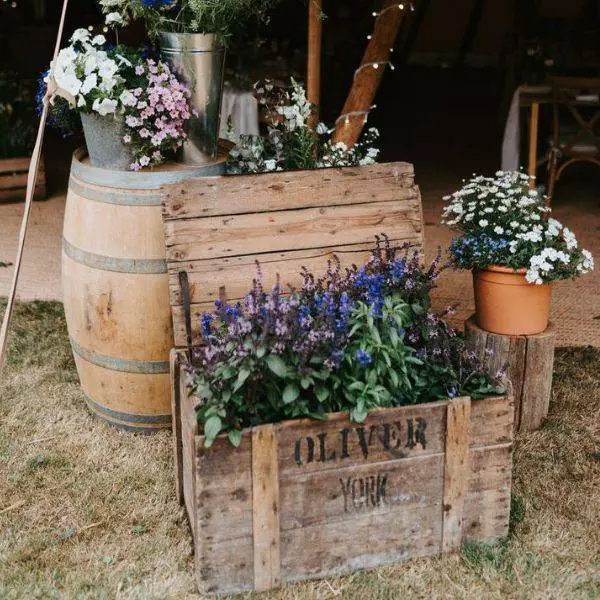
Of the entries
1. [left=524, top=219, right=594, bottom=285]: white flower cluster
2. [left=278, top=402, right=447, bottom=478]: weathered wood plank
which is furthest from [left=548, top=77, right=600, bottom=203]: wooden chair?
[left=278, top=402, right=447, bottom=478]: weathered wood plank

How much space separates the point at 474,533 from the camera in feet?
8.87

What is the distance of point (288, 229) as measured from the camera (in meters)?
3.08

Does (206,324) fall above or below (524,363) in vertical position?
above

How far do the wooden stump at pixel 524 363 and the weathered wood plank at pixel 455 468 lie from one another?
75 cm

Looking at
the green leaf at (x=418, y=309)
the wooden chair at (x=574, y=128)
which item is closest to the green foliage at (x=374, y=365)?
the green leaf at (x=418, y=309)

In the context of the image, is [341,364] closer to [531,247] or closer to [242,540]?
[242,540]

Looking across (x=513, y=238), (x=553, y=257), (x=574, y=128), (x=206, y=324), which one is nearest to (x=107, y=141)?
(x=206, y=324)

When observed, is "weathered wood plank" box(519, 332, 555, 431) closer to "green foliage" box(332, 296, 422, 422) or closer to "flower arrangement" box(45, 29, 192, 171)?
"green foliage" box(332, 296, 422, 422)

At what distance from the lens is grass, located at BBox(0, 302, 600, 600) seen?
8.38 ft

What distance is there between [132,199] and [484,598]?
175 cm

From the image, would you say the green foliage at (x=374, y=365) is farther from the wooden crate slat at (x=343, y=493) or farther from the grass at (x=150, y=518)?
the grass at (x=150, y=518)

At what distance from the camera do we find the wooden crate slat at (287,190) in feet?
9.77

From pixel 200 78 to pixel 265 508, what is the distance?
5.18 ft

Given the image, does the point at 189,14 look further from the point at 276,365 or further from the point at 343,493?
the point at 343,493
